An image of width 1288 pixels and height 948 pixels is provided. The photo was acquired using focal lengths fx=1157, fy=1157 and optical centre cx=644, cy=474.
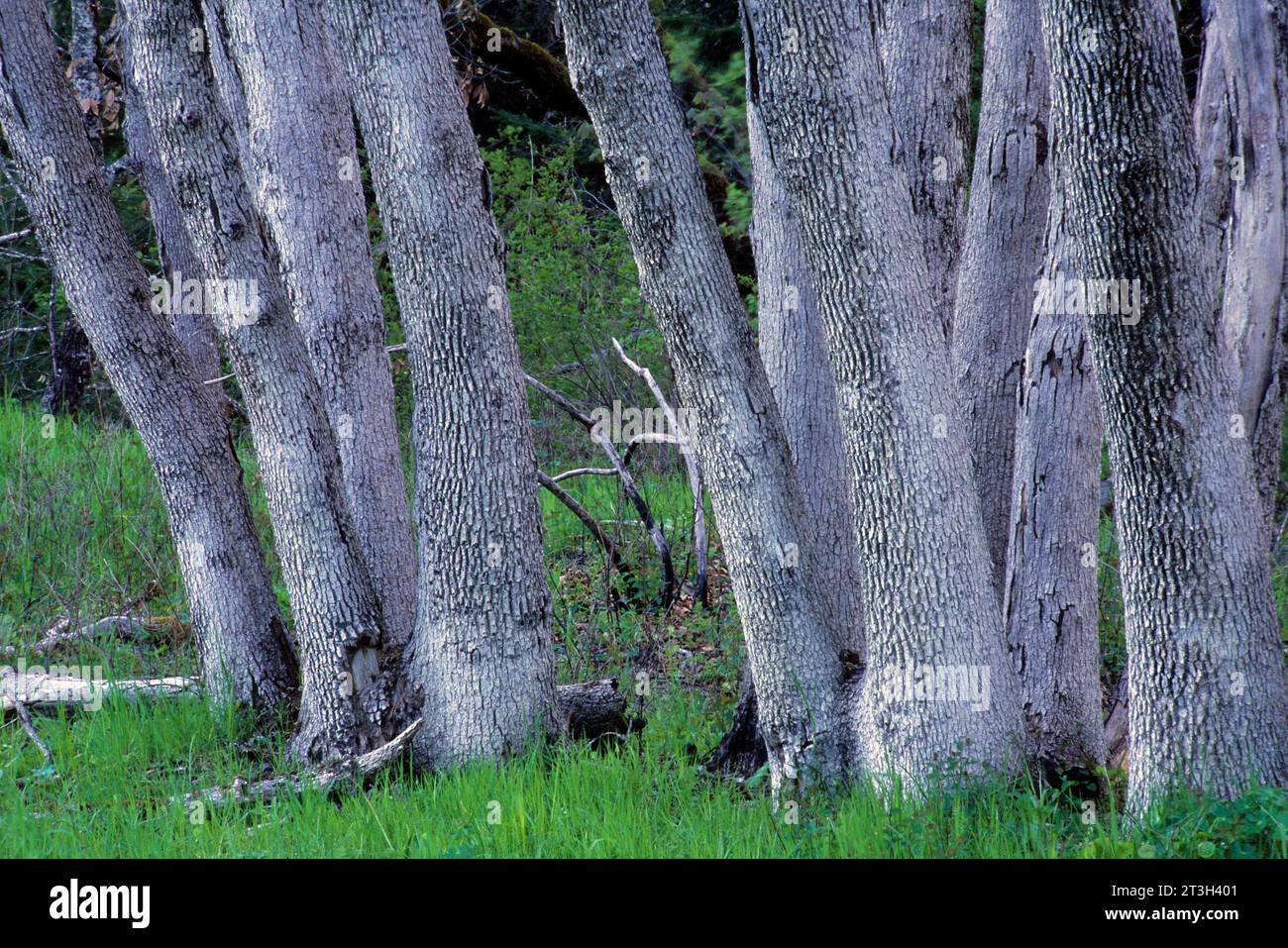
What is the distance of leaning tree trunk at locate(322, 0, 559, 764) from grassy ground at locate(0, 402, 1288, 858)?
35cm

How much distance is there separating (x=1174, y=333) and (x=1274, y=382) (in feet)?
2.75

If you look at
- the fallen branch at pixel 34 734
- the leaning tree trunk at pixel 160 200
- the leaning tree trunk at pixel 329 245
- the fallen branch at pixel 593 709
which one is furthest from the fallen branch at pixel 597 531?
the fallen branch at pixel 34 734

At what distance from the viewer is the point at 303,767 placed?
5.21m

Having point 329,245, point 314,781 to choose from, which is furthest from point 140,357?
point 314,781

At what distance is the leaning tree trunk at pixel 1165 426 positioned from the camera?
343 cm

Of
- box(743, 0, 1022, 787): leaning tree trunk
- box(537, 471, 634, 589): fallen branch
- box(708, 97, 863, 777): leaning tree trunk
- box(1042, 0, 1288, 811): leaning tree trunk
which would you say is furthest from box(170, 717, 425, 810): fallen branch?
box(1042, 0, 1288, 811): leaning tree trunk

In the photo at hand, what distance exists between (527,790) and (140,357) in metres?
3.15

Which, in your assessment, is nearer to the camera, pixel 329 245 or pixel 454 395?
pixel 454 395

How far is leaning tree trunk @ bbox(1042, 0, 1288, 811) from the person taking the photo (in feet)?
11.3

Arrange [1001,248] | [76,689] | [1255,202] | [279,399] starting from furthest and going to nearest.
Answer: [76,689], [279,399], [1001,248], [1255,202]

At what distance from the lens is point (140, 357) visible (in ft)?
19.6

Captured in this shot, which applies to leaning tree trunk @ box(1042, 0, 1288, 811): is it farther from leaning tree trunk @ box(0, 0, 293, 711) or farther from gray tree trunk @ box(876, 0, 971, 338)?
leaning tree trunk @ box(0, 0, 293, 711)

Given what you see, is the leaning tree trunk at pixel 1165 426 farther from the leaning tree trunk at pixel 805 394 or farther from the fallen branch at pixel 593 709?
the fallen branch at pixel 593 709

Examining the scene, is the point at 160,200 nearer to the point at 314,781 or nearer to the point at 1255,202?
the point at 314,781
